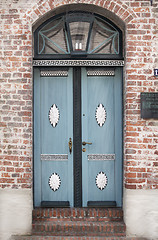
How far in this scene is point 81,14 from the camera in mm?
5027

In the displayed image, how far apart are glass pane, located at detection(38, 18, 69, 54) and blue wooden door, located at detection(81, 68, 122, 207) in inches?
23.8

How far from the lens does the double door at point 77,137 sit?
524 cm

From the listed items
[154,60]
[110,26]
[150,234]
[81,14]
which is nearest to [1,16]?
[81,14]

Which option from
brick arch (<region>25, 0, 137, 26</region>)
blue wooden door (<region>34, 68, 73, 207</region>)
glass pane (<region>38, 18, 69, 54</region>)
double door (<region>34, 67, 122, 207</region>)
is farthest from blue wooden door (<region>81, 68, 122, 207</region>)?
brick arch (<region>25, 0, 137, 26</region>)

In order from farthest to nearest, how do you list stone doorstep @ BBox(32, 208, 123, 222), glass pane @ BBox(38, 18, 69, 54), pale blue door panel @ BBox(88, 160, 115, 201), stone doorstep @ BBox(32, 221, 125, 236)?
pale blue door panel @ BBox(88, 160, 115, 201) < glass pane @ BBox(38, 18, 69, 54) < stone doorstep @ BBox(32, 208, 123, 222) < stone doorstep @ BBox(32, 221, 125, 236)

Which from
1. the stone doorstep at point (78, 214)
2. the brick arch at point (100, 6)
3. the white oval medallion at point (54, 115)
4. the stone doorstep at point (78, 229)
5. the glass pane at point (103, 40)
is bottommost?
the stone doorstep at point (78, 229)

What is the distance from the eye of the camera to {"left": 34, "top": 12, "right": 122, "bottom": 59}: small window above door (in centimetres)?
511

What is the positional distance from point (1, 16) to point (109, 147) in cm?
299

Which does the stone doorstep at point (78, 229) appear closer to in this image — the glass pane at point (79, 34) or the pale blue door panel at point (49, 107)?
the pale blue door panel at point (49, 107)

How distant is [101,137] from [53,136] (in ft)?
2.93

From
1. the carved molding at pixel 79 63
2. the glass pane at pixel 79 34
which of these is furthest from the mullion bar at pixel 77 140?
the glass pane at pixel 79 34

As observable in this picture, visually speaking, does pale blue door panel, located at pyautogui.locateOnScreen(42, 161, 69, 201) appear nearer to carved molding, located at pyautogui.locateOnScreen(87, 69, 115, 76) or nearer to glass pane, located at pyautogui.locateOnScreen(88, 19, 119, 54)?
carved molding, located at pyautogui.locateOnScreen(87, 69, 115, 76)

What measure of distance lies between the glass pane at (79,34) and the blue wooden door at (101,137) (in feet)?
1.52

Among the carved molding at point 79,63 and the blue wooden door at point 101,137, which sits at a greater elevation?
the carved molding at point 79,63
